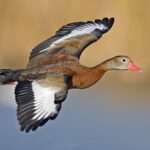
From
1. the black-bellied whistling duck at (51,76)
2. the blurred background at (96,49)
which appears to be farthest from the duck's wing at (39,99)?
the blurred background at (96,49)

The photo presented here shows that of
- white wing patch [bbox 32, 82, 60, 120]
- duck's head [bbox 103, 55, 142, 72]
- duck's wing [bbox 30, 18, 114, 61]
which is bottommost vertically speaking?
white wing patch [bbox 32, 82, 60, 120]

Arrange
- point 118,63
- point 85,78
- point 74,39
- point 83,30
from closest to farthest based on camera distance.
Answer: point 85,78 < point 118,63 < point 74,39 < point 83,30

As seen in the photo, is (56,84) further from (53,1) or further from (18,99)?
(53,1)

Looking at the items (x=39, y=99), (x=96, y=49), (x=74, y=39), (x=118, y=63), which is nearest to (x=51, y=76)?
(x=39, y=99)

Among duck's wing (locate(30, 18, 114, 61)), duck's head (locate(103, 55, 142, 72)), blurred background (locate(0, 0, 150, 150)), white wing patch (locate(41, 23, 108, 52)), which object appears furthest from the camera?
blurred background (locate(0, 0, 150, 150))

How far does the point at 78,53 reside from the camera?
5.77 m

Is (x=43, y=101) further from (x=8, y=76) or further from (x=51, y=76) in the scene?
(x=8, y=76)

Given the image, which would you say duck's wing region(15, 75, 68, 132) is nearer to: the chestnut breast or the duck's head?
the chestnut breast

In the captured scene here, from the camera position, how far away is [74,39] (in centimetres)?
595

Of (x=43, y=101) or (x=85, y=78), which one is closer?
(x=43, y=101)

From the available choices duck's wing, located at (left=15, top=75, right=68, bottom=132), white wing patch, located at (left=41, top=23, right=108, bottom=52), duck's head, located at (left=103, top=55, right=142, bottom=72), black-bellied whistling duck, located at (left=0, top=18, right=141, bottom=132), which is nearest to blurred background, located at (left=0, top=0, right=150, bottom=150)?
white wing patch, located at (left=41, top=23, right=108, bottom=52)

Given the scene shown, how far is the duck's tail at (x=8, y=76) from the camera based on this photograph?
5.53 meters

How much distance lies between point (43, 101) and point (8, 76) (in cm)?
27

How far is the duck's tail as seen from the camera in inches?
218
